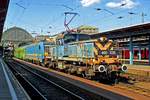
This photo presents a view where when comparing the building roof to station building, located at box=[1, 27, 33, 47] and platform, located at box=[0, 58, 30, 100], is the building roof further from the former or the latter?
station building, located at box=[1, 27, 33, 47]

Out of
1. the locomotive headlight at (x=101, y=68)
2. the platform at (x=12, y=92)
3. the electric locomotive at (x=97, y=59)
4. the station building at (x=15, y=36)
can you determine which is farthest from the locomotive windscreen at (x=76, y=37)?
the station building at (x=15, y=36)

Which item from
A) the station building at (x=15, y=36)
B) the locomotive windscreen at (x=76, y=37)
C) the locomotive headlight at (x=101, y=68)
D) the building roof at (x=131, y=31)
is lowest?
the locomotive headlight at (x=101, y=68)

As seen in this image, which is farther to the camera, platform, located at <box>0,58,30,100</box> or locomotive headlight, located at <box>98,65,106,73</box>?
locomotive headlight, located at <box>98,65,106,73</box>

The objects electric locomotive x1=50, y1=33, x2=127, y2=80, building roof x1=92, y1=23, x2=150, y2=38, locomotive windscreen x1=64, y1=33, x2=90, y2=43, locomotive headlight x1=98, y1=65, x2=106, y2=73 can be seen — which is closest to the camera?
locomotive headlight x1=98, y1=65, x2=106, y2=73

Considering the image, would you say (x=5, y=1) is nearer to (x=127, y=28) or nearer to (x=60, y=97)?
(x=60, y=97)

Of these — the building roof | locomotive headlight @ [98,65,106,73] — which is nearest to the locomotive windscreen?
locomotive headlight @ [98,65,106,73]

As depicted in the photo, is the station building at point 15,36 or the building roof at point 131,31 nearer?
the building roof at point 131,31

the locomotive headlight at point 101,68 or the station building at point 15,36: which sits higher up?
the station building at point 15,36

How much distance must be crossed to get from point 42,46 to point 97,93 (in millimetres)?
25739

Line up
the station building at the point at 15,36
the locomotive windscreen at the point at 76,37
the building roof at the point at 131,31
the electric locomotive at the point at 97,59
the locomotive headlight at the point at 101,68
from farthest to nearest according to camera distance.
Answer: the station building at the point at 15,36, the building roof at the point at 131,31, the locomotive windscreen at the point at 76,37, the electric locomotive at the point at 97,59, the locomotive headlight at the point at 101,68

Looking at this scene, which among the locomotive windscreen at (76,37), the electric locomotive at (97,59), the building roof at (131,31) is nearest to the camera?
the electric locomotive at (97,59)

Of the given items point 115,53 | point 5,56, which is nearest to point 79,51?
point 115,53

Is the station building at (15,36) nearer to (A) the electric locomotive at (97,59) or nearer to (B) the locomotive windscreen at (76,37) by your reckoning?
(B) the locomotive windscreen at (76,37)

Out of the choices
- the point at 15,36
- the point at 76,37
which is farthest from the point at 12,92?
the point at 15,36
